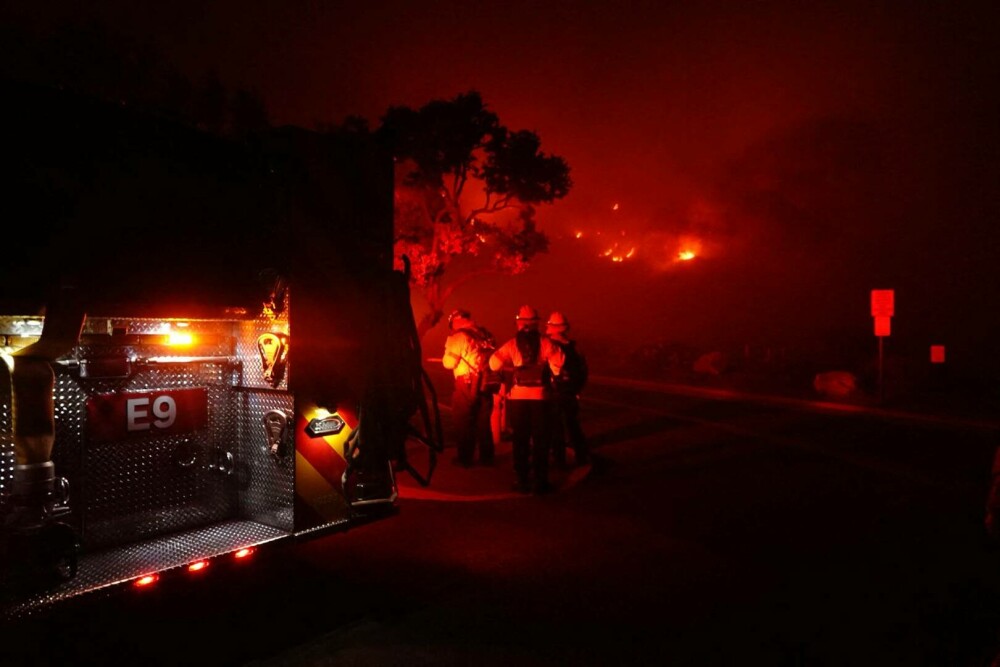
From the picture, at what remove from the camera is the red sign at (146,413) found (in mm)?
3812

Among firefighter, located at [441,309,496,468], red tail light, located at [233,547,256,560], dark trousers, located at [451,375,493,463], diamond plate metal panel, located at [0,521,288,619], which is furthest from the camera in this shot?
dark trousers, located at [451,375,493,463]

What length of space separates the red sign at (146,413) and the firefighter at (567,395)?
17.0ft

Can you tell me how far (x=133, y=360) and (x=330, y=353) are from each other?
1.08m

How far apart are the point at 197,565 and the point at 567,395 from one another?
627 cm

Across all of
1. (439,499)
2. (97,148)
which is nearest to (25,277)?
(97,148)

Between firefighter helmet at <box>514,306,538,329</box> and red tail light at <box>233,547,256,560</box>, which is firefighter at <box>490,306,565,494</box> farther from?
red tail light at <box>233,547,256,560</box>

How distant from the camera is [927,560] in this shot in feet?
18.8

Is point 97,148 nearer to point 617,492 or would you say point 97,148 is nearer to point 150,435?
point 150,435

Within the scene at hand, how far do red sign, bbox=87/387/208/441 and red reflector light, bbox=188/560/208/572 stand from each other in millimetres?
848

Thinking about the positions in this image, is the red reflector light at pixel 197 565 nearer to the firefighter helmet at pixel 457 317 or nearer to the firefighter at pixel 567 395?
the firefighter at pixel 567 395

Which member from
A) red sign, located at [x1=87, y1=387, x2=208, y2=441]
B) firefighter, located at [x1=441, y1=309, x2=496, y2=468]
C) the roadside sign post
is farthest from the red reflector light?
the roadside sign post

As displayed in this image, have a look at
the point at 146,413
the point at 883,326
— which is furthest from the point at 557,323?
the point at 883,326

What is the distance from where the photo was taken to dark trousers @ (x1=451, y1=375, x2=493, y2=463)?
9.12m

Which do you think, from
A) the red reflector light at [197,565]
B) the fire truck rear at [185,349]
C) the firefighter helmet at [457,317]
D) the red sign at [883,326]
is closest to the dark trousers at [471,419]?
the firefighter helmet at [457,317]
